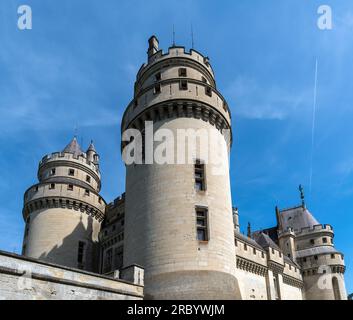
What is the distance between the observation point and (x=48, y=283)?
11.7 meters

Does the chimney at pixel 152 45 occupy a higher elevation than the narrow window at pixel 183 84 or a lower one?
higher

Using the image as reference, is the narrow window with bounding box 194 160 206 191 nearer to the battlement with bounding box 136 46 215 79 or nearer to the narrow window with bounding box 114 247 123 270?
the battlement with bounding box 136 46 215 79

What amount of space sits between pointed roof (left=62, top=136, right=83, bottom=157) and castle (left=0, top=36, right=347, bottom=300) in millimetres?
95

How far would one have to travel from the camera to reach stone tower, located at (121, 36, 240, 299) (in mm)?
15547

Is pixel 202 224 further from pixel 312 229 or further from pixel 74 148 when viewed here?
pixel 312 229

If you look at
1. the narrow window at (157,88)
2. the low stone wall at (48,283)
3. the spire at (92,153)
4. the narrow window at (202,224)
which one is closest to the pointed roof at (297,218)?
the spire at (92,153)

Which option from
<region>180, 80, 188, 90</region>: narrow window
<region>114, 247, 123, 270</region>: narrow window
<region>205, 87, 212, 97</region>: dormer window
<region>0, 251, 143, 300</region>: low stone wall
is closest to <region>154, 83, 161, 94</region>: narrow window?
<region>180, 80, 188, 90</region>: narrow window

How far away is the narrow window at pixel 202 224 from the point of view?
54.9 feet

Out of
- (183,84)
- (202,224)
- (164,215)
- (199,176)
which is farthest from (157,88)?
(202,224)

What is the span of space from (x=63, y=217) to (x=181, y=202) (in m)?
14.0

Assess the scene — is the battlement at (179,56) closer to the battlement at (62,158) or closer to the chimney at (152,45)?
the chimney at (152,45)

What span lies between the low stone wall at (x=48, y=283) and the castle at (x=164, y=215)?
0.70 feet
